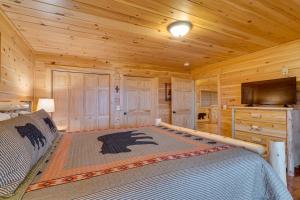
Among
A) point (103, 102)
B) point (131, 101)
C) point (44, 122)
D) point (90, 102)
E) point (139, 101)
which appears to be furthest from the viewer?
point (139, 101)

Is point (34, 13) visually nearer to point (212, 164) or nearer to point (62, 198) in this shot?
point (62, 198)

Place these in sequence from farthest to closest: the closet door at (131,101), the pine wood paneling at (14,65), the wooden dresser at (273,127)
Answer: the closet door at (131,101) → the wooden dresser at (273,127) → the pine wood paneling at (14,65)

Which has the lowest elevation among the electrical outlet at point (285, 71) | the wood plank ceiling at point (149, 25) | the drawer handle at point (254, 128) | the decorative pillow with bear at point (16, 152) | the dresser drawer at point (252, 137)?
the dresser drawer at point (252, 137)

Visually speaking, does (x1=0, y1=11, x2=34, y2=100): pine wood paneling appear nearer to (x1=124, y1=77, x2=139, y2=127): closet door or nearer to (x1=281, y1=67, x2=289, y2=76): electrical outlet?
(x1=124, y1=77, x2=139, y2=127): closet door

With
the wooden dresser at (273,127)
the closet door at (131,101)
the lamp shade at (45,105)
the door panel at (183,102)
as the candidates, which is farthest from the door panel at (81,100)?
the wooden dresser at (273,127)

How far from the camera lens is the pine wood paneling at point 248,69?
309 centimetres

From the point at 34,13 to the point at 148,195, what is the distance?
2366mm

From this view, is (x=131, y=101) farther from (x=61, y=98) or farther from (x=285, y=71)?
(x=285, y=71)

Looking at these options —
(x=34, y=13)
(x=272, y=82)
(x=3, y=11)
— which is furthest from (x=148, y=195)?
(x=272, y=82)

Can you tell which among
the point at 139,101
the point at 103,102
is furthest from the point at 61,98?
the point at 139,101

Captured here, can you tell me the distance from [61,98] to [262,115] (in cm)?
402

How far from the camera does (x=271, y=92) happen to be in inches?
126

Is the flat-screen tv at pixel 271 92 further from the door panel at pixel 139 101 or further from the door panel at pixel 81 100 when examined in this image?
the door panel at pixel 81 100

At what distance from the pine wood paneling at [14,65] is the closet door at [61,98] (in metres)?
0.50
